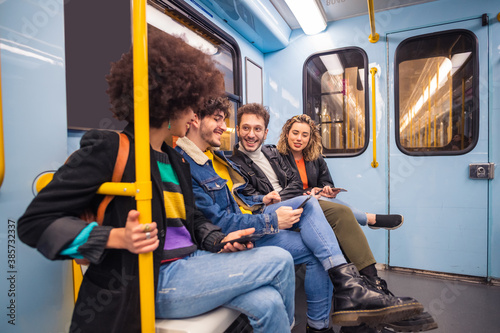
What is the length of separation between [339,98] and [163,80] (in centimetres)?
260

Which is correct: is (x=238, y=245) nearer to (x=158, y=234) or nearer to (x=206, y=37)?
(x=158, y=234)

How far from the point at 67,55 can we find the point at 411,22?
10.1ft

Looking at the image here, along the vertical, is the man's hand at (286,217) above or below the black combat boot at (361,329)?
above

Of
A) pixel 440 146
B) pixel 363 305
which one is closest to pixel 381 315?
pixel 363 305

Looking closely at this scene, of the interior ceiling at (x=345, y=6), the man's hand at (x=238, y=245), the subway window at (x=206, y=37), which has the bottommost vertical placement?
the man's hand at (x=238, y=245)

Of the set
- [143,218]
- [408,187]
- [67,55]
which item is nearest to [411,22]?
[408,187]

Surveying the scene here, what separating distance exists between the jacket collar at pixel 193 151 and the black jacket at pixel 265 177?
1.78 feet

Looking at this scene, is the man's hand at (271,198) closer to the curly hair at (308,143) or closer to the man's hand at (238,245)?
the man's hand at (238,245)

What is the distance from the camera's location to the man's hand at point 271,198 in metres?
1.88

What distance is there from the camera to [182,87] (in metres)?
1.09

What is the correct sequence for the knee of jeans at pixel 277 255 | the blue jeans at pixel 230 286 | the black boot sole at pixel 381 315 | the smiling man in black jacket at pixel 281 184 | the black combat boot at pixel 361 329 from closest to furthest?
1. the blue jeans at pixel 230 286
2. the knee of jeans at pixel 277 255
3. the black boot sole at pixel 381 315
4. the black combat boot at pixel 361 329
5. the smiling man in black jacket at pixel 281 184

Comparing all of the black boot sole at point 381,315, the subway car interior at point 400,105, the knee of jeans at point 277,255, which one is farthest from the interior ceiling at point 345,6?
the black boot sole at point 381,315

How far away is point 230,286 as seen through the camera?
1079 mm

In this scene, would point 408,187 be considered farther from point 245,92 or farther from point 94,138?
point 94,138
